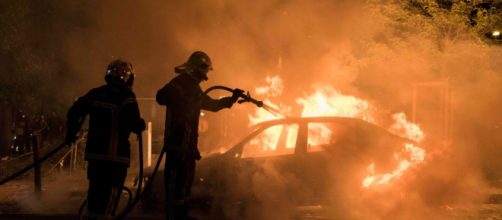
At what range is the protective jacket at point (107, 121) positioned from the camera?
196 inches

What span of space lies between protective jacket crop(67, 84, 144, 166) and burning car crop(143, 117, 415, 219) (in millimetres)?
1924

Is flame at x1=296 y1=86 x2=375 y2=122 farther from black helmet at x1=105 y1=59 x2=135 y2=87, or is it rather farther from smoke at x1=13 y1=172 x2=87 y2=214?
black helmet at x1=105 y1=59 x2=135 y2=87

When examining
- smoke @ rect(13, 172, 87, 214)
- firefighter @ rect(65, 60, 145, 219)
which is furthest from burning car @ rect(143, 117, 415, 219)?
firefighter @ rect(65, 60, 145, 219)

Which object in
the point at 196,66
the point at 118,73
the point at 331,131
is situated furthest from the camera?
the point at 331,131

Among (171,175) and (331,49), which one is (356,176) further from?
(331,49)

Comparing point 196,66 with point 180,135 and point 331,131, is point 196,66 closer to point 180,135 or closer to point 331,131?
point 180,135

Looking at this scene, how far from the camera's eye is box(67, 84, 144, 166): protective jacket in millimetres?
4969

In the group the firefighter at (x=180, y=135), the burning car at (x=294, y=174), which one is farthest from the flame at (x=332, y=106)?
the firefighter at (x=180, y=135)

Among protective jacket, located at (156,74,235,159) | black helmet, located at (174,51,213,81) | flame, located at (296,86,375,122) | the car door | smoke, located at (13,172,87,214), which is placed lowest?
smoke, located at (13,172,87,214)

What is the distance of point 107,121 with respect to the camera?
5004mm

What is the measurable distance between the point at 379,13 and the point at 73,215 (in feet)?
25.3

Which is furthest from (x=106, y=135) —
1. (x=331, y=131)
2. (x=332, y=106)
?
(x=332, y=106)

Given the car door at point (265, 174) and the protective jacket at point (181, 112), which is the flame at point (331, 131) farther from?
the protective jacket at point (181, 112)

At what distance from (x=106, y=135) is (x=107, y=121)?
0.43 feet
